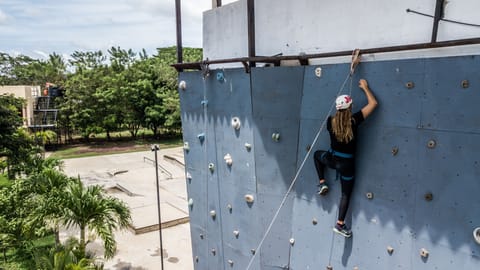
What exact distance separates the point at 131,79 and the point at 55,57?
23.0 metres

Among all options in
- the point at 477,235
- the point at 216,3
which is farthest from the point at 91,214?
the point at 477,235

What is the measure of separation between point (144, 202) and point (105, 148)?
15.8m

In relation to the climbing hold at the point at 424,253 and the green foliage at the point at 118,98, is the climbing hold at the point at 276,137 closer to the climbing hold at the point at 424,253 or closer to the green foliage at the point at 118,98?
the climbing hold at the point at 424,253

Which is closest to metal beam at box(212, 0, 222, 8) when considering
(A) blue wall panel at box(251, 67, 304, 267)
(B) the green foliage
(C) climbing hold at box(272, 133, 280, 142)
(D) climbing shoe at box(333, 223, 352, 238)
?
(A) blue wall panel at box(251, 67, 304, 267)

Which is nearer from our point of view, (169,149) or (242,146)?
(242,146)

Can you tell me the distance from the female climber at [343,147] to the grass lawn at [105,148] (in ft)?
86.1

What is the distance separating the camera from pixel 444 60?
3160 mm

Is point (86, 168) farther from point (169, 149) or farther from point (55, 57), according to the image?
point (55, 57)

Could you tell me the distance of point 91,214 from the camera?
310 inches

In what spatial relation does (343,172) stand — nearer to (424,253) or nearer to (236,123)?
(424,253)


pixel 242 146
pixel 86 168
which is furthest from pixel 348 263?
pixel 86 168

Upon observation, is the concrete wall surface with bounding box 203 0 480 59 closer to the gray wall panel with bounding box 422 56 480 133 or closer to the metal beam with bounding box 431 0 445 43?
the metal beam with bounding box 431 0 445 43

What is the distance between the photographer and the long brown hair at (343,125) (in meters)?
3.62

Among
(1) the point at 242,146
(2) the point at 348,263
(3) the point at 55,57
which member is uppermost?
(3) the point at 55,57
